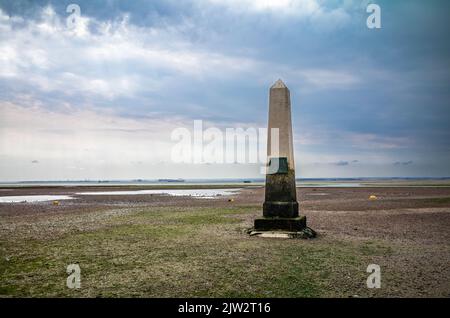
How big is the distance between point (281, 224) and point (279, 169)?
1885 mm

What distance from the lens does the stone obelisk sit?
11.9 m

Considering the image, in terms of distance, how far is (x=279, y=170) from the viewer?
477 inches

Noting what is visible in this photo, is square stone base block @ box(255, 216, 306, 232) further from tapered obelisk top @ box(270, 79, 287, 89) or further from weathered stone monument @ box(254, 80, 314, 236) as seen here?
tapered obelisk top @ box(270, 79, 287, 89)

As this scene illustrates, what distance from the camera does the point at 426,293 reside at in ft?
19.5

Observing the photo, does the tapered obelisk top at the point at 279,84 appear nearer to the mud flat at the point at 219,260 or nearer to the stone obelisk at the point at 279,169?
the stone obelisk at the point at 279,169

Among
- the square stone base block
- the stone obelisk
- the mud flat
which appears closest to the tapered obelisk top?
the stone obelisk

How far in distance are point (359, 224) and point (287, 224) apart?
15.1 ft

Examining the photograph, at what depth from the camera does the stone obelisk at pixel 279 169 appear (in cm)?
1192

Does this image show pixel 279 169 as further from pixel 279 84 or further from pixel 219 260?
pixel 219 260

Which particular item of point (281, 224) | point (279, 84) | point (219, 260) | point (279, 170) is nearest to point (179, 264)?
point (219, 260)

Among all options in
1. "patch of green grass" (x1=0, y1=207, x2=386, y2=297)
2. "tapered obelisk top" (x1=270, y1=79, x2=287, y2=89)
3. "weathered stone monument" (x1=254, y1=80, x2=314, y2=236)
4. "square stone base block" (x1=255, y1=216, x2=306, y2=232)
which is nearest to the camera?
"patch of green grass" (x1=0, y1=207, x2=386, y2=297)

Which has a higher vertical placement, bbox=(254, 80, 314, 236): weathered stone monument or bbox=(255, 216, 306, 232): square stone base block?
bbox=(254, 80, 314, 236): weathered stone monument

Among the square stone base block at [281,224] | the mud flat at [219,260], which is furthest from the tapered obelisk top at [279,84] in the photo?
the mud flat at [219,260]
